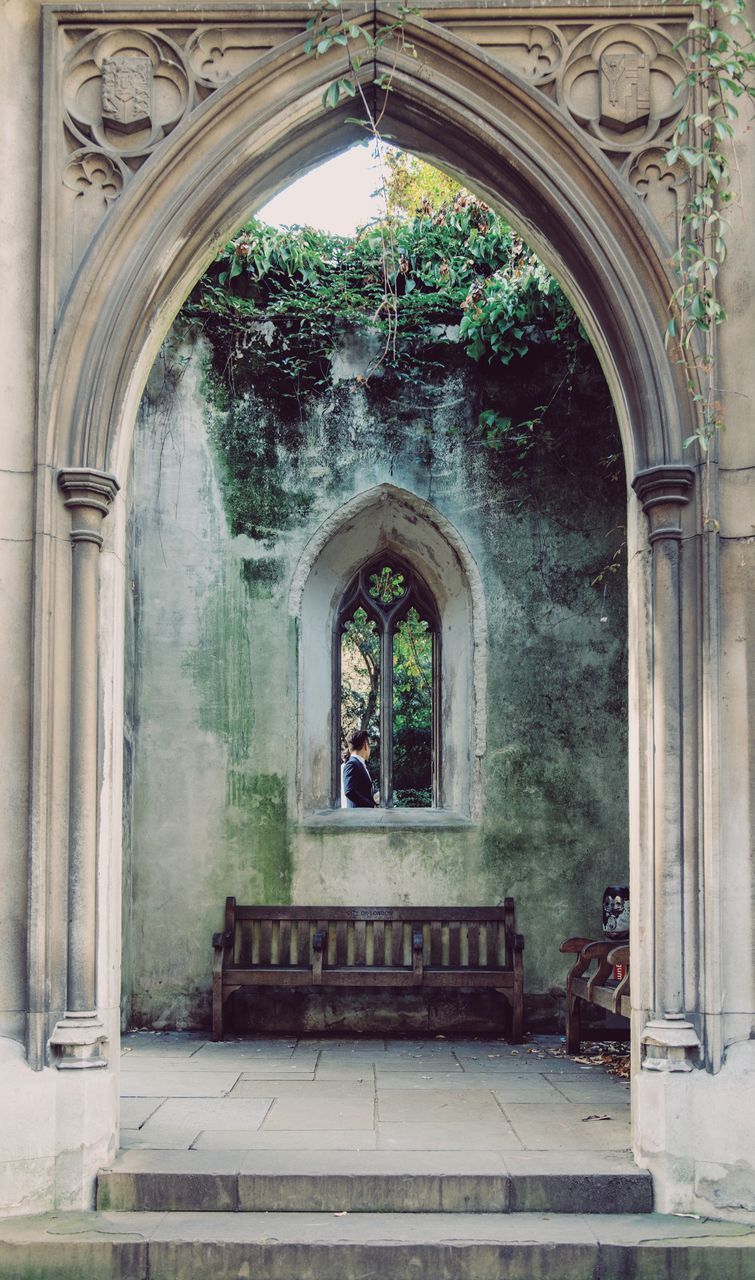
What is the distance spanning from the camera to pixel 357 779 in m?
9.11

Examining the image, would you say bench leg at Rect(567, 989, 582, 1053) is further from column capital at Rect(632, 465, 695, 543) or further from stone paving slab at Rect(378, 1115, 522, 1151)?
column capital at Rect(632, 465, 695, 543)

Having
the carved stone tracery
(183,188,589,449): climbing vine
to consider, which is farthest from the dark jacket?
the carved stone tracery

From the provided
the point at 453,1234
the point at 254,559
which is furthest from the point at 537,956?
the point at 453,1234

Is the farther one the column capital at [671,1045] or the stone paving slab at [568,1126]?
the stone paving slab at [568,1126]

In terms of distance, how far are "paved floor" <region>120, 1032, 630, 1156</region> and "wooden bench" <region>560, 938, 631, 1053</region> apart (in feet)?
0.83

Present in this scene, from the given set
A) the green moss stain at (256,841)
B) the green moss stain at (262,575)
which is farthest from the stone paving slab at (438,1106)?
the green moss stain at (262,575)

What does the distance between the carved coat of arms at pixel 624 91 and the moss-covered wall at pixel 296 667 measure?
11.5 ft

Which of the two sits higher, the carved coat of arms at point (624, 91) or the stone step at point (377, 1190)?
the carved coat of arms at point (624, 91)

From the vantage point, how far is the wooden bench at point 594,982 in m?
6.55

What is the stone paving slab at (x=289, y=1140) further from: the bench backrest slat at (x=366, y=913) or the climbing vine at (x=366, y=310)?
the climbing vine at (x=366, y=310)

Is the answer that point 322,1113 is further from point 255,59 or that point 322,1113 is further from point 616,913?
point 255,59

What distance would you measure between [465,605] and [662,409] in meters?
3.78

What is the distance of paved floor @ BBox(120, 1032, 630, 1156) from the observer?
5.23m

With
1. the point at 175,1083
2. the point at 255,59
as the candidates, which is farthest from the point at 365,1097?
the point at 255,59
